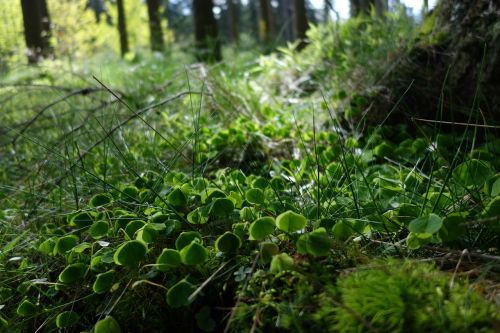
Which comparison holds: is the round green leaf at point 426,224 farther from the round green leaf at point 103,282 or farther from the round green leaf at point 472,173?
the round green leaf at point 103,282

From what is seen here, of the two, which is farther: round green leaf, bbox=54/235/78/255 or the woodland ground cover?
round green leaf, bbox=54/235/78/255

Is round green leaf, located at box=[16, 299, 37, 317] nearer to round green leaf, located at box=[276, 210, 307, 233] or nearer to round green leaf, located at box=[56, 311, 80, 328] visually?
round green leaf, located at box=[56, 311, 80, 328]

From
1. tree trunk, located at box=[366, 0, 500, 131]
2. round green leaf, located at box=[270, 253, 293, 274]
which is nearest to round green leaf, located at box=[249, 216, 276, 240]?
round green leaf, located at box=[270, 253, 293, 274]

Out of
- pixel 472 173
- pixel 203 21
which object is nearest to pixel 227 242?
pixel 472 173

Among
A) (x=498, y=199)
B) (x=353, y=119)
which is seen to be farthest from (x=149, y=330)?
(x=353, y=119)

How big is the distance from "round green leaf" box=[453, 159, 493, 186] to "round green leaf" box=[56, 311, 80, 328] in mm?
1158

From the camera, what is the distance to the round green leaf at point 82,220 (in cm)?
137

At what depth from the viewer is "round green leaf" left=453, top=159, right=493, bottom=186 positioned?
1250 mm

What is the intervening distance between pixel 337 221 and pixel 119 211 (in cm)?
71

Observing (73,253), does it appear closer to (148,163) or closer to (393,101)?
(148,163)

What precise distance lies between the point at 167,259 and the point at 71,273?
11.8 inches

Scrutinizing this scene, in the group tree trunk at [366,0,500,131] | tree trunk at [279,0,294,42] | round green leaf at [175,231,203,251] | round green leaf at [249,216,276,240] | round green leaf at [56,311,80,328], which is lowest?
round green leaf at [56,311,80,328]

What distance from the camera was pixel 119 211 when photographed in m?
1.39

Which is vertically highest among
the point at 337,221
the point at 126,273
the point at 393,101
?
the point at 393,101
